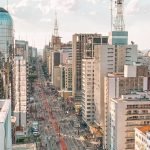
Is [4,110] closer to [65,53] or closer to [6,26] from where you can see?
[6,26]

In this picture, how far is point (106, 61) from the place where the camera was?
A: 6631 centimetres

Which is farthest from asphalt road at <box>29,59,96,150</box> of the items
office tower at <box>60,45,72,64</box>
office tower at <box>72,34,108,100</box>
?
office tower at <box>60,45,72,64</box>

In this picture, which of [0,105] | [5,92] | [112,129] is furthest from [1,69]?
[0,105]

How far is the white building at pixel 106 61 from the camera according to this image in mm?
65938

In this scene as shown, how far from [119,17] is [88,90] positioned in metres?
13.9

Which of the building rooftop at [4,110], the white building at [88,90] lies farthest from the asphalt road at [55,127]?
the building rooftop at [4,110]

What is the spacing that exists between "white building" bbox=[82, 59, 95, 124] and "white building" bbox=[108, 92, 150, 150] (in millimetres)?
22307

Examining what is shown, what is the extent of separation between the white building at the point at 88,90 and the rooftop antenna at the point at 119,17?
747 centimetres

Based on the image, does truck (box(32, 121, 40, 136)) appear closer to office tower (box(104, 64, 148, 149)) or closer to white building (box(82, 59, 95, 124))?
white building (box(82, 59, 95, 124))

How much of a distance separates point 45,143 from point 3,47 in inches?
1612

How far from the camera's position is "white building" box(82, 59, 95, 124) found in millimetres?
72062

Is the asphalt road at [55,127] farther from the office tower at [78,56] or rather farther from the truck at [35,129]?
the office tower at [78,56]

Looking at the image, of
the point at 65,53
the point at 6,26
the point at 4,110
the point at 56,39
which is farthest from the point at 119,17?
the point at 56,39

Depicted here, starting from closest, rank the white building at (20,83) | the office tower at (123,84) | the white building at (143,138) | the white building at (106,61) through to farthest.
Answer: the white building at (143,138)
the office tower at (123,84)
the white building at (106,61)
the white building at (20,83)
